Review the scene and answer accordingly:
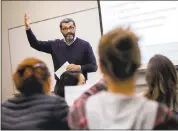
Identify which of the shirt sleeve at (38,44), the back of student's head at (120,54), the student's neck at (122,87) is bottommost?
the student's neck at (122,87)

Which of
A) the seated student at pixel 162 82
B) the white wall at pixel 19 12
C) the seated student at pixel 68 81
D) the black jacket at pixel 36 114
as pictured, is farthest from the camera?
the white wall at pixel 19 12

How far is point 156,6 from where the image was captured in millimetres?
2824

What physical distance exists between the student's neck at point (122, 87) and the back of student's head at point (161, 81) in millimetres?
532

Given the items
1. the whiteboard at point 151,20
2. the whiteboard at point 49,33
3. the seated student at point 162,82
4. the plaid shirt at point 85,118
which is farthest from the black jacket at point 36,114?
the whiteboard at point 49,33

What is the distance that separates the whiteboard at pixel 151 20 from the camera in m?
2.74

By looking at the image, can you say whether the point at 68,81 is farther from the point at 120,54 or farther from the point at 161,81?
the point at 120,54

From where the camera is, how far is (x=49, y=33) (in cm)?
348

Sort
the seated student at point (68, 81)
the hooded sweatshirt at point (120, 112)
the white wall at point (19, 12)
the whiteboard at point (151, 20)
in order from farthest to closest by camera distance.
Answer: the white wall at point (19, 12) → the whiteboard at point (151, 20) → the seated student at point (68, 81) → the hooded sweatshirt at point (120, 112)

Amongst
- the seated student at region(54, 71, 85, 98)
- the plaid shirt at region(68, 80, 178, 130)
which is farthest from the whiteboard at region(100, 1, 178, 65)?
the plaid shirt at region(68, 80, 178, 130)

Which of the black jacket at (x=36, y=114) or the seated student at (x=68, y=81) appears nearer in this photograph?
the black jacket at (x=36, y=114)

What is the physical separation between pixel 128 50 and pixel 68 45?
1503mm

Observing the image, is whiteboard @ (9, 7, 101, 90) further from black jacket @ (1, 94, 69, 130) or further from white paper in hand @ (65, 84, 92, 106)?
black jacket @ (1, 94, 69, 130)

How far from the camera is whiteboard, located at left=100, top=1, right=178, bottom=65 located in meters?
2.74

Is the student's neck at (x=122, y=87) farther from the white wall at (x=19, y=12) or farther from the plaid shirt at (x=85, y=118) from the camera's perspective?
the white wall at (x=19, y=12)
